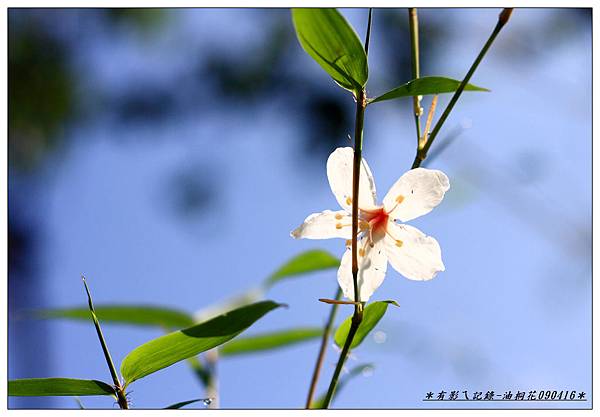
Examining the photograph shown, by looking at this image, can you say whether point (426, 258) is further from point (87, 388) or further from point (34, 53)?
point (34, 53)

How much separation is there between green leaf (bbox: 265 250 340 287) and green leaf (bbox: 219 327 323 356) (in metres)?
0.06

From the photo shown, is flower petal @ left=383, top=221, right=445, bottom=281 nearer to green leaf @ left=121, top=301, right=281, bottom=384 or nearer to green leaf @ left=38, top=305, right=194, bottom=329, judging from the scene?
green leaf @ left=121, top=301, right=281, bottom=384

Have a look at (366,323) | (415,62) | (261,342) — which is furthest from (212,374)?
(415,62)

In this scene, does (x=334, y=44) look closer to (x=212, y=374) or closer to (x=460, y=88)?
(x=460, y=88)

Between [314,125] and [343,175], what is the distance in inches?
138

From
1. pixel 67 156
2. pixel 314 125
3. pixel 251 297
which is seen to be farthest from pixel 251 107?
pixel 251 297

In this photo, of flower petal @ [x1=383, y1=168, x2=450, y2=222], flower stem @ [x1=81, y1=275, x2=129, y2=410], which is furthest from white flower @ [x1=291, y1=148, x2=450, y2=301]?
flower stem @ [x1=81, y1=275, x2=129, y2=410]

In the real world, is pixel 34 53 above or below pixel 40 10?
below

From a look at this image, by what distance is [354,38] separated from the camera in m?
0.27

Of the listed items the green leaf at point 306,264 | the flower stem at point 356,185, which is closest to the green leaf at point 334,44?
the flower stem at point 356,185

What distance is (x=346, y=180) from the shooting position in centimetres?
40

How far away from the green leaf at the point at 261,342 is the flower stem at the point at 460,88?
0.27m

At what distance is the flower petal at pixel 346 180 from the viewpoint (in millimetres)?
386

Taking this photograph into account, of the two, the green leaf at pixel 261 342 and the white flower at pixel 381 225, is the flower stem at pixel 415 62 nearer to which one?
the white flower at pixel 381 225
